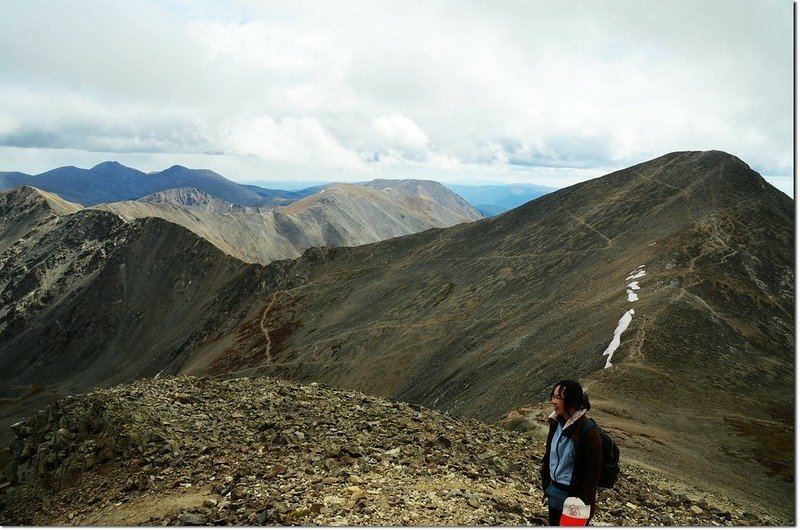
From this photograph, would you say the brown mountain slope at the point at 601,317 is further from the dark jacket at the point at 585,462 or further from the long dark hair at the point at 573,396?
the long dark hair at the point at 573,396

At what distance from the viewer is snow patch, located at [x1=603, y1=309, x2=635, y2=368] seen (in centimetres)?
3688

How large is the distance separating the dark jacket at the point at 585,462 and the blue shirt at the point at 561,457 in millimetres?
111

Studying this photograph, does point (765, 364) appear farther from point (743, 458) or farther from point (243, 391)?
point (243, 391)

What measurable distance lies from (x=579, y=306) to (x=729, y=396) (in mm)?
20122

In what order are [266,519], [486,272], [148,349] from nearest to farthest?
[266,519] < [486,272] < [148,349]

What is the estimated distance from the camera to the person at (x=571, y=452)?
9.39 meters

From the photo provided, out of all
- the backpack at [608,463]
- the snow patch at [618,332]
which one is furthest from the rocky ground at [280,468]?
the snow patch at [618,332]

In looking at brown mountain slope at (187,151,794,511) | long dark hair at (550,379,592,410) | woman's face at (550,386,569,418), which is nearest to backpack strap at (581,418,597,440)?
long dark hair at (550,379,592,410)

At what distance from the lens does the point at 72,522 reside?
1767 centimetres

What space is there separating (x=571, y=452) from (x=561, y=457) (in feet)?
0.73

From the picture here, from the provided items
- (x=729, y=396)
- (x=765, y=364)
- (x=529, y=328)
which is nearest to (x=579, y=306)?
(x=529, y=328)

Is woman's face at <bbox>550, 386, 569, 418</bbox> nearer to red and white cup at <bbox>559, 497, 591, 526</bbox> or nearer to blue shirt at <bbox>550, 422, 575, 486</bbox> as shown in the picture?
blue shirt at <bbox>550, 422, 575, 486</bbox>

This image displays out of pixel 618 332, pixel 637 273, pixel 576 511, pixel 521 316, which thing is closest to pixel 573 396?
pixel 576 511

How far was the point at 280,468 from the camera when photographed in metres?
17.0
